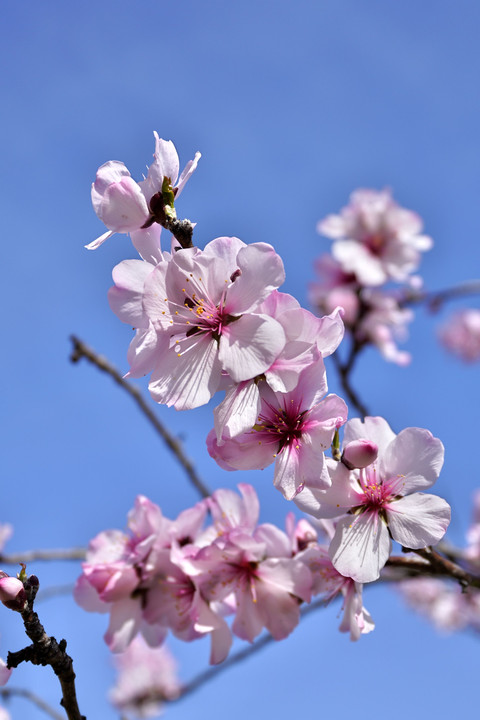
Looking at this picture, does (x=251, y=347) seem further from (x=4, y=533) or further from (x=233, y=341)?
(x=4, y=533)

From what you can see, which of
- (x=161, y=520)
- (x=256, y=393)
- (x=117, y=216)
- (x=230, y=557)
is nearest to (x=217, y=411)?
(x=256, y=393)

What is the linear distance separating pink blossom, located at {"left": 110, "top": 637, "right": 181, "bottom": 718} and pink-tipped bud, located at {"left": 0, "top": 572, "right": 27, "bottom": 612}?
24.8ft

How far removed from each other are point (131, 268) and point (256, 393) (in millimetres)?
430

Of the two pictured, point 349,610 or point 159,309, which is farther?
point 349,610

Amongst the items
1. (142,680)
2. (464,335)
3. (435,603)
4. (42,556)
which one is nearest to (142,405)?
(42,556)

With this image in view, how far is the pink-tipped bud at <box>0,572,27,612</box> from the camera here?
4.28ft

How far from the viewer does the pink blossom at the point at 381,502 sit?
4.85 ft

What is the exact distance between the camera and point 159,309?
4.70 feet

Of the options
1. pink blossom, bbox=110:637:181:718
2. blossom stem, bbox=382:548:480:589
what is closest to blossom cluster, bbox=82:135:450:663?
blossom stem, bbox=382:548:480:589

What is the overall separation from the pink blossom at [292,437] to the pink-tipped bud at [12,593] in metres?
0.49

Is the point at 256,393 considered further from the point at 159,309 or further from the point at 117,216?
the point at 117,216

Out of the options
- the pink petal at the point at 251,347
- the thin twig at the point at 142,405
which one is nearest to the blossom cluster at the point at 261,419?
the pink petal at the point at 251,347

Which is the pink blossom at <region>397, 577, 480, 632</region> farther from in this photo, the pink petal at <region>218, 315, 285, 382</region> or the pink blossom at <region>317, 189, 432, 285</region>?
the pink petal at <region>218, 315, 285, 382</region>

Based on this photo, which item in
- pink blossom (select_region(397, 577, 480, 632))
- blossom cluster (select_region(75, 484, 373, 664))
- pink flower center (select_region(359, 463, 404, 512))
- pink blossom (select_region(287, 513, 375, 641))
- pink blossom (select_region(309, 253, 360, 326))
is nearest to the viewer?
pink flower center (select_region(359, 463, 404, 512))
